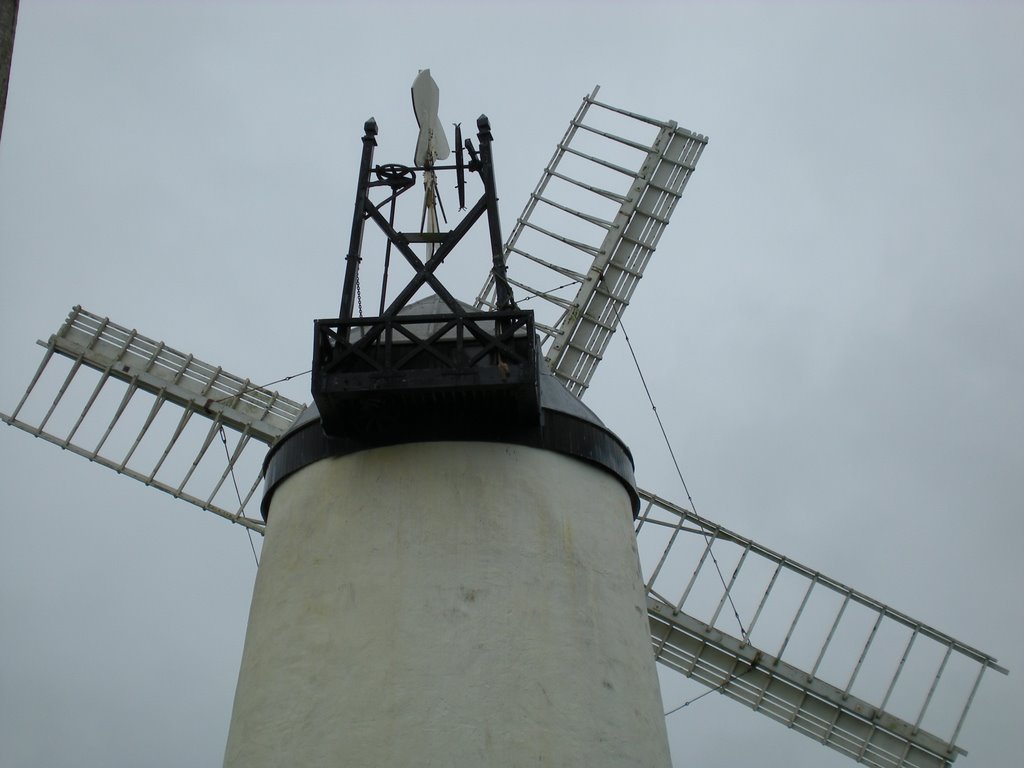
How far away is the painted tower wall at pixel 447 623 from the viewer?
590 cm

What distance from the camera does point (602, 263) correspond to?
16.5 meters

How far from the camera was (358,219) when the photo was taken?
786 centimetres

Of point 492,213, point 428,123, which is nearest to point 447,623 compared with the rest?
point 492,213

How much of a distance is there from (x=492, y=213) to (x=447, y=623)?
10.3 feet

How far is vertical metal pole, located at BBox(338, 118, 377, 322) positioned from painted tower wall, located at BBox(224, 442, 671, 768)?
1.15m

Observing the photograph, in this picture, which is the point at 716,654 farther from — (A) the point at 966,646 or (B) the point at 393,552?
(B) the point at 393,552

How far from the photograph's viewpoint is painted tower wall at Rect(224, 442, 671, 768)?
5898mm

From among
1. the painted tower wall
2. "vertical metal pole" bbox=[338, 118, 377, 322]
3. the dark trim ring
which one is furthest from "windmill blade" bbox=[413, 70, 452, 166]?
the painted tower wall

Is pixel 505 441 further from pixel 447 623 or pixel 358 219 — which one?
pixel 358 219

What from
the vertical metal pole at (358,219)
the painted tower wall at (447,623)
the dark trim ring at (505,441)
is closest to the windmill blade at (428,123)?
the vertical metal pole at (358,219)

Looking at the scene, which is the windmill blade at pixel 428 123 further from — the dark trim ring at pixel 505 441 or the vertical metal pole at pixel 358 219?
the dark trim ring at pixel 505 441

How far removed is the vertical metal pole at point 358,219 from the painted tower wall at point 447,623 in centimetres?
Result: 115

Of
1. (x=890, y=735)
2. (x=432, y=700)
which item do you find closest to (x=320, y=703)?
(x=432, y=700)

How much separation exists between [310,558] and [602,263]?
10.6 meters
